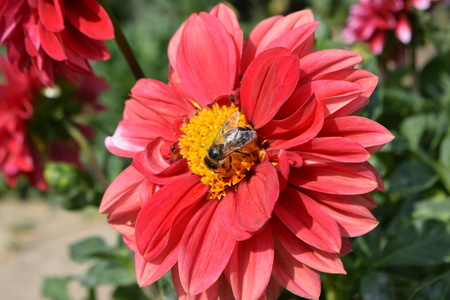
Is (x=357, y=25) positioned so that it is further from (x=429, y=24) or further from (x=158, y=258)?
(x=158, y=258)

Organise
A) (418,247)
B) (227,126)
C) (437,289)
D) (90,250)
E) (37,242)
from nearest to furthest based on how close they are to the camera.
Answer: (227,126), (437,289), (418,247), (90,250), (37,242)

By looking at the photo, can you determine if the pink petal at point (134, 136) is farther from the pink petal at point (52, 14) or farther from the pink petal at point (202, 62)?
the pink petal at point (52, 14)

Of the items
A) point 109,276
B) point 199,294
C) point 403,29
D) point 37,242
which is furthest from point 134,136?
point 37,242

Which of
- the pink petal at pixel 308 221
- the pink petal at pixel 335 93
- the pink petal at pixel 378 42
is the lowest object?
the pink petal at pixel 378 42

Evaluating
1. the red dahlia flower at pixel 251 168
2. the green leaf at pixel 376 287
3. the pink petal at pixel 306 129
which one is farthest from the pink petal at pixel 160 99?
the green leaf at pixel 376 287

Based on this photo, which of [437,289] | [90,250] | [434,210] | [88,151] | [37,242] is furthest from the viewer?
[37,242]

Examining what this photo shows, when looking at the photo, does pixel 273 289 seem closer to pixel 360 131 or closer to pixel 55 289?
pixel 360 131
